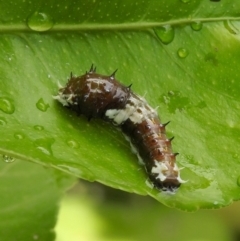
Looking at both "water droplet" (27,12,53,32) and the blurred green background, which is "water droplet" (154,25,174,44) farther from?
the blurred green background

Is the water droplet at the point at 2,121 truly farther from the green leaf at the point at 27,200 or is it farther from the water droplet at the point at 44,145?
the green leaf at the point at 27,200

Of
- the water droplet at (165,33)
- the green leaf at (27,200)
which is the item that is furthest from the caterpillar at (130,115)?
the green leaf at (27,200)

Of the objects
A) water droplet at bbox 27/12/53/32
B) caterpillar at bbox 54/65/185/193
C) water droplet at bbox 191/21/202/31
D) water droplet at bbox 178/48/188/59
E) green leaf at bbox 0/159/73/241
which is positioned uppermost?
water droplet at bbox 191/21/202/31

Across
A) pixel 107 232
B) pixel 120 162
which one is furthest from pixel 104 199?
pixel 120 162

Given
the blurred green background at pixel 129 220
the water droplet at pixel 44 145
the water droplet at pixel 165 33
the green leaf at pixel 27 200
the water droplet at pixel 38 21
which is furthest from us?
the blurred green background at pixel 129 220

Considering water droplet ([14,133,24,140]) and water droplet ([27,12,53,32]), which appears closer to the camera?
water droplet ([14,133,24,140])

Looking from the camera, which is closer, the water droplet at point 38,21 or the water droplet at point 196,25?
the water droplet at point 38,21

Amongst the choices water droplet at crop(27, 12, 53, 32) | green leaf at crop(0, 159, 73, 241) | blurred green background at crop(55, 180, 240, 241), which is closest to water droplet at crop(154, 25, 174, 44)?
water droplet at crop(27, 12, 53, 32)
